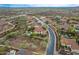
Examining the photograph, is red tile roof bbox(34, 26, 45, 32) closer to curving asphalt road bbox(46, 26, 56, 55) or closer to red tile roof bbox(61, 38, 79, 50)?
curving asphalt road bbox(46, 26, 56, 55)

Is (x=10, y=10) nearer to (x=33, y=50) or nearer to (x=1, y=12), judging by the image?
(x=1, y=12)

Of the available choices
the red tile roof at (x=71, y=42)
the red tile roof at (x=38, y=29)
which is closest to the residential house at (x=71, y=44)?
the red tile roof at (x=71, y=42)

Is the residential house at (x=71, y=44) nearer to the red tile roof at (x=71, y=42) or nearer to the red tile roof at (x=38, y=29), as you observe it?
the red tile roof at (x=71, y=42)

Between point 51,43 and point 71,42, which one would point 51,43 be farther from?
point 71,42

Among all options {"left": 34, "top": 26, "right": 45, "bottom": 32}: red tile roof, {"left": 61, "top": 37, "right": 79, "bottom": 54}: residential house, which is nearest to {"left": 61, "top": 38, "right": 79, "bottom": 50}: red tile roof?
{"left": 61, "top": 37, "right": 79, "bottom": 54}: residential house

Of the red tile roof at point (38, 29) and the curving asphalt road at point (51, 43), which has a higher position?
the red tile roof at point (38, 29)

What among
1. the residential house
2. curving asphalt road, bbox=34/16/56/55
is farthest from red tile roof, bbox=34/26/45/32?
the residential house

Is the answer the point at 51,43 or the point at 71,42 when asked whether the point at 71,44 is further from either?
the point at 51,43

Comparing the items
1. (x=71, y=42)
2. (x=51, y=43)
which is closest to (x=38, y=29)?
(x=51, y=43)

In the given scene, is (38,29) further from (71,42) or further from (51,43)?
(71,42)

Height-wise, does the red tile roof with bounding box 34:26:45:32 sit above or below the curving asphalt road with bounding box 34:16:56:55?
above

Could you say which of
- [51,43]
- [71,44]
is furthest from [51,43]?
[71,44]
